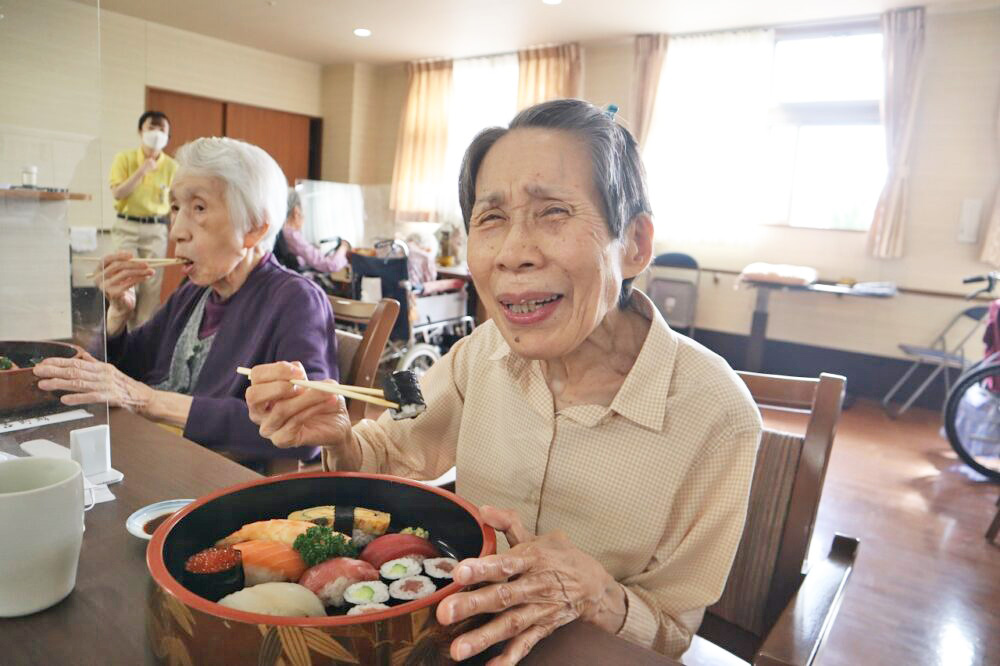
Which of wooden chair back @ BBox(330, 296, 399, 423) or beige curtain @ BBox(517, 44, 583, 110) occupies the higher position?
beige curtain @ BBox(517, 44, 583, 110)

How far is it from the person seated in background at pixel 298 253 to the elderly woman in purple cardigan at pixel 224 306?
281 cm

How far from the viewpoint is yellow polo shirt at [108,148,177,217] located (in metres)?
5.37

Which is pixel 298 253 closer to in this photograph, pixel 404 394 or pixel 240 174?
pixel 240 174

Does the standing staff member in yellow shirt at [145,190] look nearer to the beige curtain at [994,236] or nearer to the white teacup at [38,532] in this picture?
the white teacup at [38,532]

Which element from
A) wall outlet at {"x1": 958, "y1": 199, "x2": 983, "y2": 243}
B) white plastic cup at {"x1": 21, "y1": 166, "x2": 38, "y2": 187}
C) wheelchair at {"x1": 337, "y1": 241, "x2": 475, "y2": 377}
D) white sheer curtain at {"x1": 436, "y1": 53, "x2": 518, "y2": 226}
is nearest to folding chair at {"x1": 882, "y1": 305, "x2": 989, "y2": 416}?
wall outlet at {"x1": 958, "y1": 199, "x2": 983, "y2": 243}

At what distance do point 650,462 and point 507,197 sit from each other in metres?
0.43

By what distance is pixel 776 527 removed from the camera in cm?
103

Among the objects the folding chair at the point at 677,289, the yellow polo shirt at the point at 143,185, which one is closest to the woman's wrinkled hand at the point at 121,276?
the yellow polo shirt at the point at 143,185

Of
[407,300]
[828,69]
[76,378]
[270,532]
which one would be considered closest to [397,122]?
[407,300]

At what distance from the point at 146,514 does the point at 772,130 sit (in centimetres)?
605

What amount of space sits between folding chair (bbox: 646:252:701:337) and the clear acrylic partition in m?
5.49

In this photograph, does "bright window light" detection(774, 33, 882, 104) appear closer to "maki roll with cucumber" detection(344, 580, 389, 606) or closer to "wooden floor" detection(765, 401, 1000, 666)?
"wooden floor" detection(765, 401, 1000, 666)

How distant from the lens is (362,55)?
7.92m

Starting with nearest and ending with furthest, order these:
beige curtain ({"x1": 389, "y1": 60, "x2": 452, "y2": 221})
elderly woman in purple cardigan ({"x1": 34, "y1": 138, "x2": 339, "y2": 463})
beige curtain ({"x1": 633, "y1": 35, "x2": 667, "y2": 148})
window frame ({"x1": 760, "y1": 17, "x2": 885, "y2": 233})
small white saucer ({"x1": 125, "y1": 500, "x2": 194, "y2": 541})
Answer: small white saucer ({"x1": 125, "y1": 500, "x2": 194, "y2": 541}) < elderly woman in purple cardigan ({"x1": 34, "y1": 138, "x2": 339, "y2": 463}) < window frame ({"x1": 760, "y1": 17, "x2": 885, "y2": 233}) < beige curtain ({"x1": 633, "y1": 35, "x2": 667, "y2": 148}) < beige curtain ({"x1": 389, "y1": 60, "x2": 452, "y2": 221})
